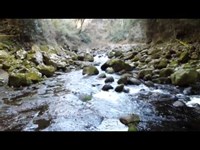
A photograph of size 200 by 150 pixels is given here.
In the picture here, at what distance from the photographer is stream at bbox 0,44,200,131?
4.96 meters

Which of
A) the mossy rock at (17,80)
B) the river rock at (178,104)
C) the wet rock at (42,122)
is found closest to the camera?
the wet rock at (42,122)

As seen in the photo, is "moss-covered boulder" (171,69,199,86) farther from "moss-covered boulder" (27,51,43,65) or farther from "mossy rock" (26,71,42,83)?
"moss-covered boulder" (27,51,43,65)

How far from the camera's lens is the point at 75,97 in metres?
7.04

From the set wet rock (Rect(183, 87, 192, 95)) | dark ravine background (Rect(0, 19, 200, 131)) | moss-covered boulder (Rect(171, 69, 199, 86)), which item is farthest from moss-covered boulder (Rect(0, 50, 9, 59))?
wet rock (Rect(183, 87, 192, 95))

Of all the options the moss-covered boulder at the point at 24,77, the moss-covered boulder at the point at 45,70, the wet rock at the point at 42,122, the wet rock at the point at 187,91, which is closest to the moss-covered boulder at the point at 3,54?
the moss-covered boulder at the point at 24,77

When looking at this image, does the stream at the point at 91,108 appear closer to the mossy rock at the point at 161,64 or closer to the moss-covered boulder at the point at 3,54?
the mossy rock at the point at 161,64

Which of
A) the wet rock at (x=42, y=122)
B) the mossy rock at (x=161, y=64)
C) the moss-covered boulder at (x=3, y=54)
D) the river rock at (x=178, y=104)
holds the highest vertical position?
the moss-covered boulder at (x=3, y=54)

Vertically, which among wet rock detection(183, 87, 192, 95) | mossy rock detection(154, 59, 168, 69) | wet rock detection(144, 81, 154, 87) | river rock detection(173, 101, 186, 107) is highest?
mossy rock detection(154, 59, 168, 69)

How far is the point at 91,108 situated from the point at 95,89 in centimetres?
187

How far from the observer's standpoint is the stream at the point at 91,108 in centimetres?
496

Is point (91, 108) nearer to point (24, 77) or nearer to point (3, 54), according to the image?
point (24, 77)

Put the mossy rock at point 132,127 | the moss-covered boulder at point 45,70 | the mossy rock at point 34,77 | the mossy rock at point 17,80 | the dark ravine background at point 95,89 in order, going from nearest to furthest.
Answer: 1. the mossy rock at point 132,127
2. the dark ravine background at point 95,89
3. the mossy rock at point 17,80
4. the mossy rock at point 34,77
5. the moss-covered boulder at point 45,70

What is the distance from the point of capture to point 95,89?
7.86 metres
